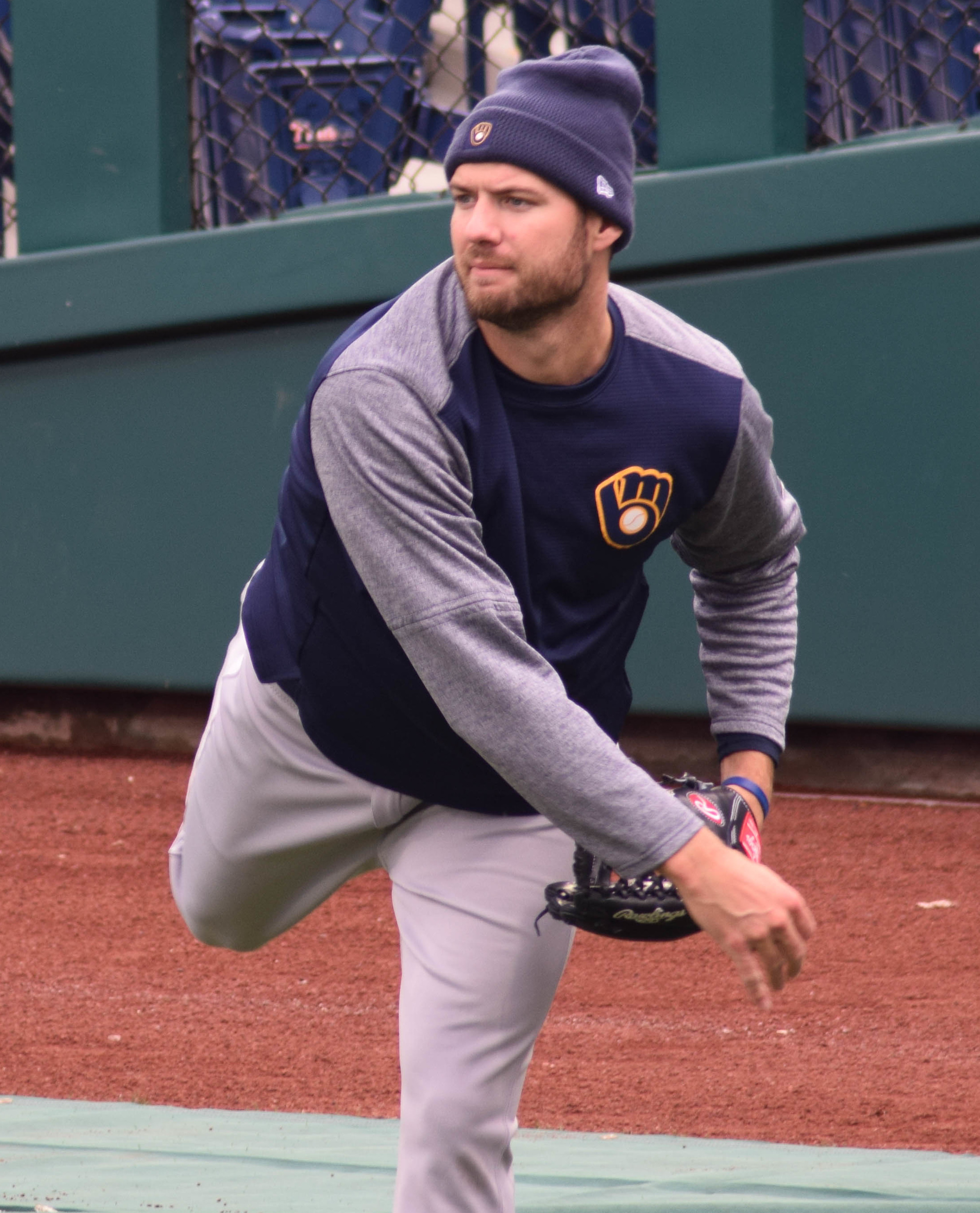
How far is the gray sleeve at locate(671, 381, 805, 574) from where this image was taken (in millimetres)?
2502

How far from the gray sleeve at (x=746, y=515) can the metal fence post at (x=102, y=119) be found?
4.85 m

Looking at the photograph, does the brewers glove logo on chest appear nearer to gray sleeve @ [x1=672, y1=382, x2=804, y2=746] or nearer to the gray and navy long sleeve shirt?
the gray and navy long sleeve shirt

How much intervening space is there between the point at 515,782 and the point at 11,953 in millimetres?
3145

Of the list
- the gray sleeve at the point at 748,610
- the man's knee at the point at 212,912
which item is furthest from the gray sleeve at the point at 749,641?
the man's knee at the point at 212,912

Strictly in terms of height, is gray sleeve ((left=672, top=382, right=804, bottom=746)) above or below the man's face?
below

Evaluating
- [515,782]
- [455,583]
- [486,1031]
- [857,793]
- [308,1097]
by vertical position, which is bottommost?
[857,793]

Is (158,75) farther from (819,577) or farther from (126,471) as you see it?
(819,577)

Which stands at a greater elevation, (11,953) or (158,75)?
(158,75)

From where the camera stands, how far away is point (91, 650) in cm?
718

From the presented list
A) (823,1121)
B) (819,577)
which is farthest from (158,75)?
(823,1121)

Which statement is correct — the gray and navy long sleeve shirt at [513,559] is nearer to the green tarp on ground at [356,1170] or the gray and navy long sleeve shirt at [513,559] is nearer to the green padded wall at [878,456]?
the green tarp on ground at [356,1170]

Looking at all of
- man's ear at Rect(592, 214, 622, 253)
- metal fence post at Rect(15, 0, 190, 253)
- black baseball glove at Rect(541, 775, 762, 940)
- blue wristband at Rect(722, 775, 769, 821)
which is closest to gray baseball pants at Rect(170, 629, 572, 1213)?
black baseball glove at Rect(541, 775, 762, 940)

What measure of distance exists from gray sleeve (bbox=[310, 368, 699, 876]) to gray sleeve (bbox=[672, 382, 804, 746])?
0.59m

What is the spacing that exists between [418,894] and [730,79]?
4543mm
